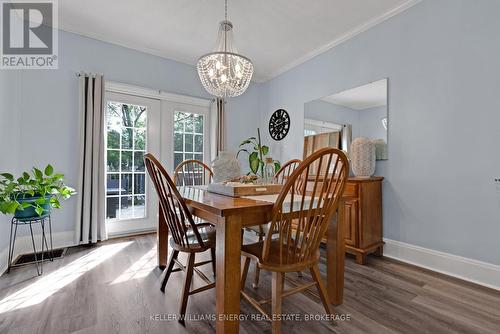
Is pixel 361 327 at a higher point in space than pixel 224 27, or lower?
lower

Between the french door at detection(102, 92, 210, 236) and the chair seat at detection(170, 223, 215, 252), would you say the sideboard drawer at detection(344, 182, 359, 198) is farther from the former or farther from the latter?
the french door at detection(102, 92, 210, 236)

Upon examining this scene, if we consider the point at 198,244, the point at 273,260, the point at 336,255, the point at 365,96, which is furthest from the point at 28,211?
the point at 365,96

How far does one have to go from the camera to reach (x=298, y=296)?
175 cm

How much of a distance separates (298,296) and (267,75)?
3.64 metres

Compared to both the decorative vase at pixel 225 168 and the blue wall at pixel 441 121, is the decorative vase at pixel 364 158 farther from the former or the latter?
the decorative vase at pixel 225 168

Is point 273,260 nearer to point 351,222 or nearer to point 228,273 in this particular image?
point 228,273

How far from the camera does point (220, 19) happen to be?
2.64 metres

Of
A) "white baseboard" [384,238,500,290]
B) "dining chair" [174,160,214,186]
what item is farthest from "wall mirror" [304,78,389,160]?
"dining chair" [174,160,214,186]

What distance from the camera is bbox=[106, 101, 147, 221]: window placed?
315 centimetres

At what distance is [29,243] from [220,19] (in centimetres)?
324

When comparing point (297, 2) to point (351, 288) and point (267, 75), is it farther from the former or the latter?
point (351, 288)

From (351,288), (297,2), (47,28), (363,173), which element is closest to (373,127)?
(363,173)

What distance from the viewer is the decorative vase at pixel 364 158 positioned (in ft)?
8.34

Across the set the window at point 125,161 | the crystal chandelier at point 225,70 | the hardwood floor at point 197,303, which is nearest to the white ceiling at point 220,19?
the crystal chandelier at point 225,70
